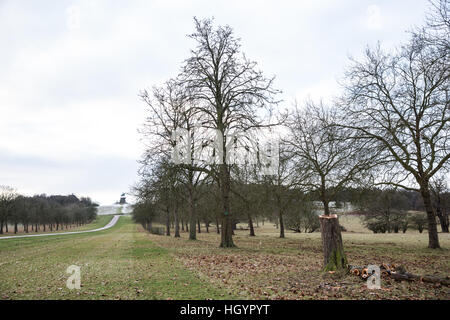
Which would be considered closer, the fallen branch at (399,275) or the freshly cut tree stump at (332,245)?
the fallen branch at (399,275)

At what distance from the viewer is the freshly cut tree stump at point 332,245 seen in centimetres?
746

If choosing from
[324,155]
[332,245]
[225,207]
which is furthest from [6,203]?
[332,245]

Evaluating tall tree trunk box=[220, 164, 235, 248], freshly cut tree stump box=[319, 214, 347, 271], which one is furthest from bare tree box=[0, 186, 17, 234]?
freshly cut tree stump box=[319, 214, 347, 271]

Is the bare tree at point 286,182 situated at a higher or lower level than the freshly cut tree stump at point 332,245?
higher

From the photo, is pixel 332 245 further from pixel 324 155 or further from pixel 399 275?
pixel 324 155

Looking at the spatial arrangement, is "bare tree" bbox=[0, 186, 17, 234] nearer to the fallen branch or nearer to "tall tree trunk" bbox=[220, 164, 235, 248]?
"tall tree trunk" bbox=[220, 164, 235, 248]

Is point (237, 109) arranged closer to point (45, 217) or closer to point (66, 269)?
point (66, 269)

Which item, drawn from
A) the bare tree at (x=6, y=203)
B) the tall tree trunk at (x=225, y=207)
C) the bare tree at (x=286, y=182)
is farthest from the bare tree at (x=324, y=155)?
the bare tree at (x=6, y=203)

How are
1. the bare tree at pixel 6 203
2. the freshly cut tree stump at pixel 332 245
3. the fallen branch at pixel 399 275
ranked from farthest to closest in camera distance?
1. the bare tree at pixel 6 203
2. the freshly cut tree stump at pixel 332 245
3. the fallen branch at pixel 399 275

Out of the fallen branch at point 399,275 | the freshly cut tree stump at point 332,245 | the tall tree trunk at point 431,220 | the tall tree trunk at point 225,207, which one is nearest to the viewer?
the fallen branch at point 399,275

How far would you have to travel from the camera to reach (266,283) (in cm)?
683

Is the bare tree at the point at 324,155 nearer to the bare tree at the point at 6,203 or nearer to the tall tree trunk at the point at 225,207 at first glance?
the tall tree trunk at the point at 225,207

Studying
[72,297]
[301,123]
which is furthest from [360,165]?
[72,297]

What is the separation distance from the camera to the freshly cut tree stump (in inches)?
294
